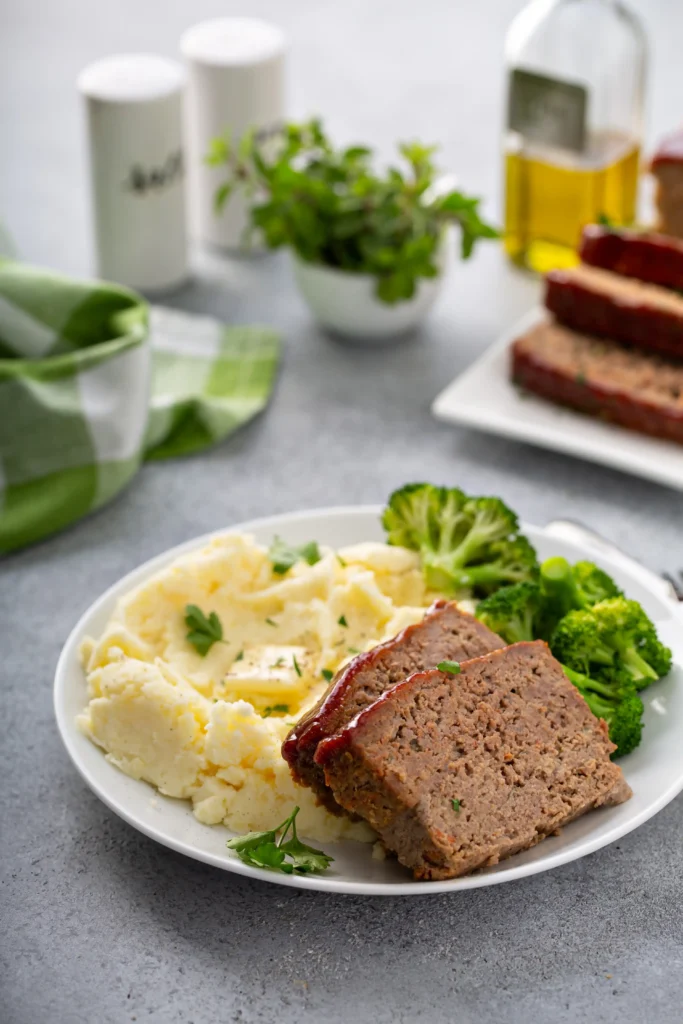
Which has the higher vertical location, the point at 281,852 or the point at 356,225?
the point at 356,225

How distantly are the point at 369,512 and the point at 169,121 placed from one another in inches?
96.7

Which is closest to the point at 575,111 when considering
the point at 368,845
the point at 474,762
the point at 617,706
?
the point at 617,706

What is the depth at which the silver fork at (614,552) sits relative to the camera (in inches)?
158

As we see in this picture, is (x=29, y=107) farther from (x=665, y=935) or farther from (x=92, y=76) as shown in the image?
(x=665, y=935)

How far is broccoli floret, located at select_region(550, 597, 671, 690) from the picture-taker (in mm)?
3561

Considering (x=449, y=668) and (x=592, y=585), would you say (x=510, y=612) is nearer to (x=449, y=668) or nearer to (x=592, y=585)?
(x=592, y=585)

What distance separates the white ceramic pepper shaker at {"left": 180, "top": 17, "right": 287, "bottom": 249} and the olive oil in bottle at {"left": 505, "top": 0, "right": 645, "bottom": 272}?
3.55 feet

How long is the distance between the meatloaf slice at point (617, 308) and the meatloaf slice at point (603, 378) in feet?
0.20

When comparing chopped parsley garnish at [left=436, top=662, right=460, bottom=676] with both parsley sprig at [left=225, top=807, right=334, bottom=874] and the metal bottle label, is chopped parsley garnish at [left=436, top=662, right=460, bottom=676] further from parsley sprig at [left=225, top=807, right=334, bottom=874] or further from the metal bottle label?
the metal bottle label

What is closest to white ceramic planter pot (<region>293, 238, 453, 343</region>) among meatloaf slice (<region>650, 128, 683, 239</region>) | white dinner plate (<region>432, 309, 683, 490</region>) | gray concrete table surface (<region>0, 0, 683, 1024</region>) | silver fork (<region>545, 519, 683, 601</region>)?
gray concrete table surface (<region>0, 0, 683, 1024</region>)

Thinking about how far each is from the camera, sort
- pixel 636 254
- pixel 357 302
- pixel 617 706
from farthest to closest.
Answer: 1. pixel 357 302
2. pixel 636 254
3. pixel 617 706

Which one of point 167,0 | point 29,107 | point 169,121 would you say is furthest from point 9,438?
point 167,0

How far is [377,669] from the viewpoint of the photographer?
3283 millimetres

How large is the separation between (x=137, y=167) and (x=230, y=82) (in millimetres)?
612
